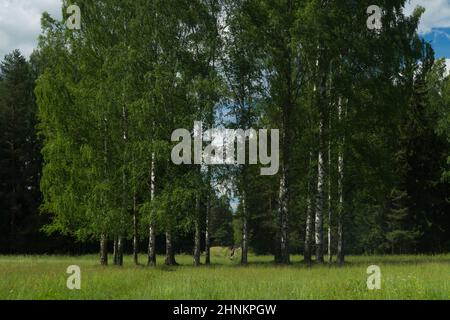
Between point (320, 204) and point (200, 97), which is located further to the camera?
point (320, 204)

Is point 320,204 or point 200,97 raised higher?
point 200,97

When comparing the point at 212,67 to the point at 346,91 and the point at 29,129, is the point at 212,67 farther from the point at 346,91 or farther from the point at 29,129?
the point at 29,129

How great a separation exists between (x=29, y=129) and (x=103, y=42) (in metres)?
24.6

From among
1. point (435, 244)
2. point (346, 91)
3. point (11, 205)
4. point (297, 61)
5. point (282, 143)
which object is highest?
point (297, 61)

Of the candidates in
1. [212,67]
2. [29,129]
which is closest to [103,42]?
[212,67]

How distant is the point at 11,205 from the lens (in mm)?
45031

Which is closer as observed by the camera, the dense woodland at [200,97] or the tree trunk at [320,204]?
the dense woodland at [200,97]

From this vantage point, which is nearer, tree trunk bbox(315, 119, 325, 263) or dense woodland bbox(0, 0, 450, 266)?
dense woodland bbox(0, 0, 450, 266)

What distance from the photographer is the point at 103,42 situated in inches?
982
